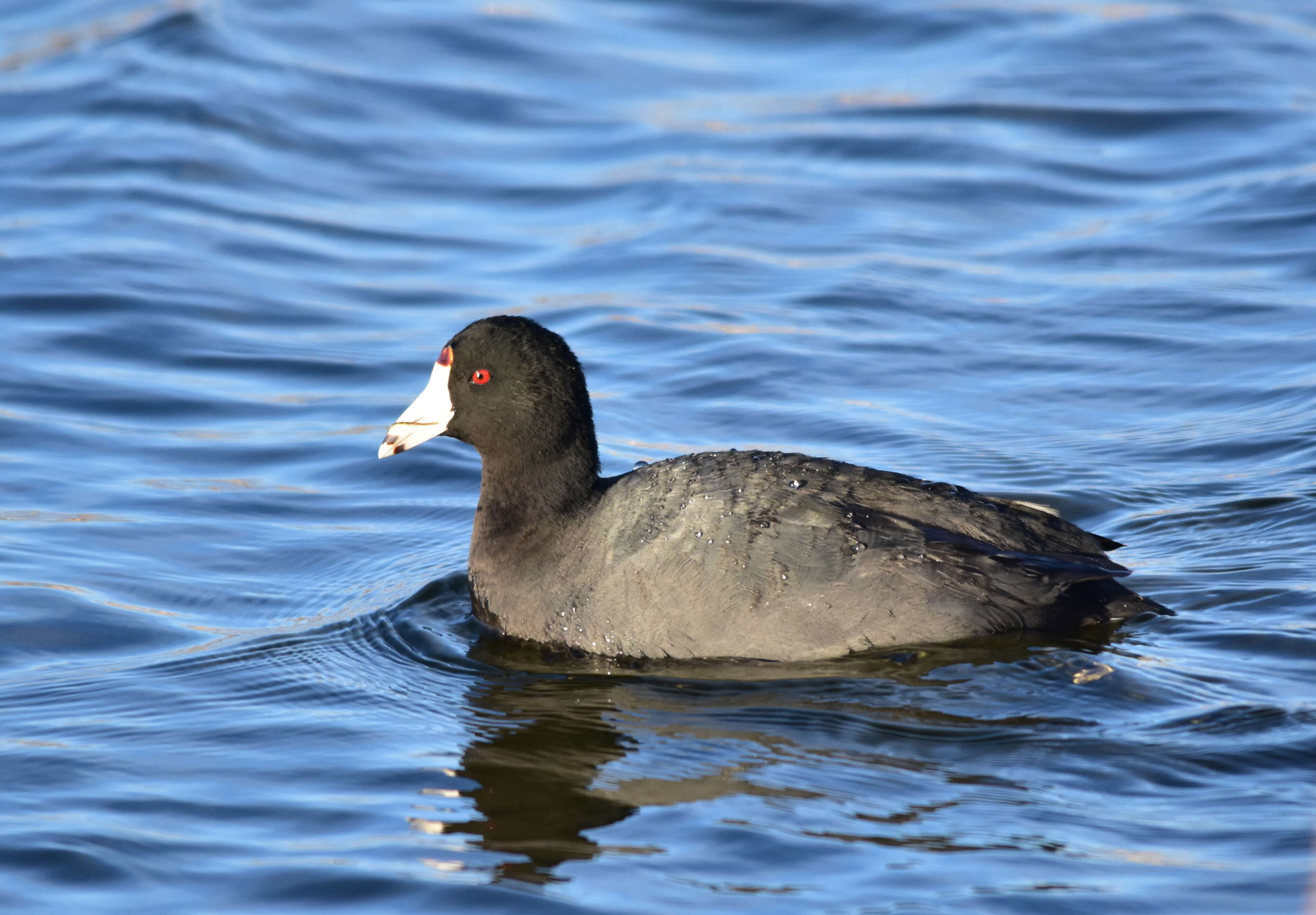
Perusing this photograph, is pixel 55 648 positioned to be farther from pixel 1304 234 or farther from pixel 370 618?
pixel 1304 234

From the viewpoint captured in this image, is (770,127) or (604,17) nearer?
(770,127)

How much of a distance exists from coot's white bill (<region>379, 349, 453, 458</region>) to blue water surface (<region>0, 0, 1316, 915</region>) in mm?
686

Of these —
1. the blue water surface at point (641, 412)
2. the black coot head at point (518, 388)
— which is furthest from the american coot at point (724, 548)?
the blue water surface at point (641, 412)

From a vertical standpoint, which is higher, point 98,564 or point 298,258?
point 298,258

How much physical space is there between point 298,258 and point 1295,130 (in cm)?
745

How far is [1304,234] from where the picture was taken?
37.1 feet

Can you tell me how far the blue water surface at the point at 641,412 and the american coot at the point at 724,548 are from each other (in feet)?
0.55

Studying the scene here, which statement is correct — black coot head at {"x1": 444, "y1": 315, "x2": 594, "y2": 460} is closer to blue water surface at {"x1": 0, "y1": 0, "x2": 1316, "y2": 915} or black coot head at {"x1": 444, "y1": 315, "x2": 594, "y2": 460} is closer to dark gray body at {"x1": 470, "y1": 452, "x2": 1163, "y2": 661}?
dark gray body at {"x1": 470, "y1": 452, "x2": 1163, "y2": 661}

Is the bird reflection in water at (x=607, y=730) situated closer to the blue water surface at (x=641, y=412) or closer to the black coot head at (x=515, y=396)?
the blue water surface at (x=641, y=412)

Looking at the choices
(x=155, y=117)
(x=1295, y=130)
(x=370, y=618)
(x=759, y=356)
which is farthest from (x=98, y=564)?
(x=1295, y=130)

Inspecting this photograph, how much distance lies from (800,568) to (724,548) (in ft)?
0.90

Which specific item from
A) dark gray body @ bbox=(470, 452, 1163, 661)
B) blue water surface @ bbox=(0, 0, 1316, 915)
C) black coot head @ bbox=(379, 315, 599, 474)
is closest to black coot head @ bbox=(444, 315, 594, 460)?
black coot head @ bbox=(379, 315, 599, 474)

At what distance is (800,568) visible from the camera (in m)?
6.02

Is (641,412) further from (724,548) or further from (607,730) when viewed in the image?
(607,730)
